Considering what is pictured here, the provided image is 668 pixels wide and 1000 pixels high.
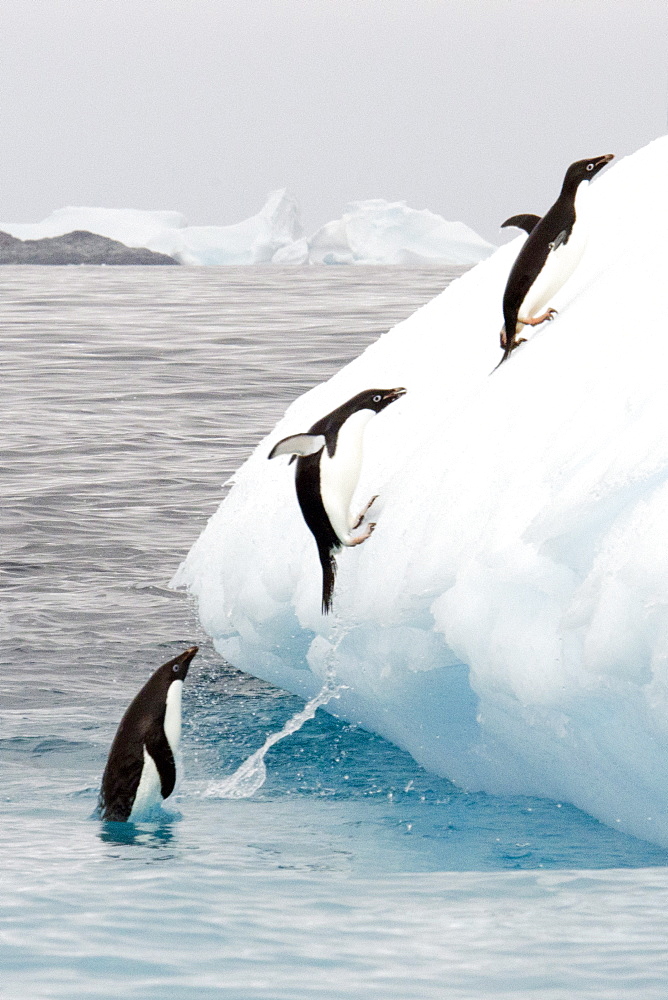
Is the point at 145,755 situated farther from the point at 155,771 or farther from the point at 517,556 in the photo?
the point at 517,556

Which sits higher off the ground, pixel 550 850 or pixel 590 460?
pixel 590 460

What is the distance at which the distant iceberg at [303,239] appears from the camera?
180ft

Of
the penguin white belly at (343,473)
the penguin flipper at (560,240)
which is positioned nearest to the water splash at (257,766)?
the penguin white belly at (343,473)

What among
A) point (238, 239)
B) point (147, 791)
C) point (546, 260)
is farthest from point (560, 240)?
point (238, 239)

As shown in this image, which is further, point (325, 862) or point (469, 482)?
point (469, 482)

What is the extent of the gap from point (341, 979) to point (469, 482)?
6.09 ft

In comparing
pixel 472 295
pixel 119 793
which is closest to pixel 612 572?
pixel 119 793

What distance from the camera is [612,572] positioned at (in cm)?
334

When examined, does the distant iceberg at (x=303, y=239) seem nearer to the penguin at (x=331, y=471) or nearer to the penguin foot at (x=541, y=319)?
the penguin foot at (x=541, y=319)

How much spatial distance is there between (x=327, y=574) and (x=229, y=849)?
3.40 feet

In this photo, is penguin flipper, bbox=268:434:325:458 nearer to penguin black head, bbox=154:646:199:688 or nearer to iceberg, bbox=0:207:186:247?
penguin black head, bbox=154:646:199:688

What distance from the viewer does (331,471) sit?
416 cm

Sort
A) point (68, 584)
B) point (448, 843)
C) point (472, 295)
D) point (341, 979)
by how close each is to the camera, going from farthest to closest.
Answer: point (68, 584)
point (472, 295)
point (448, 843)
point (341, 979)

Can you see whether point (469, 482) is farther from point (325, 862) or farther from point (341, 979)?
point (341, 979)
